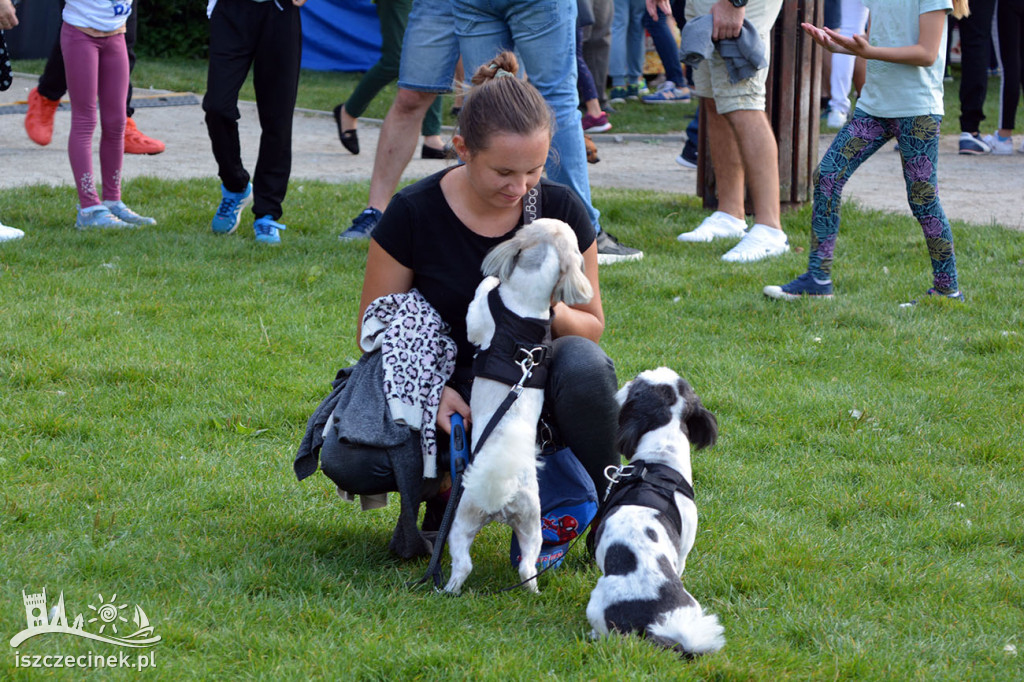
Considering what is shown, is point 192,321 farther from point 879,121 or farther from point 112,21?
point 879,121

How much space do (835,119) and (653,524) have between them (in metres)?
10.3

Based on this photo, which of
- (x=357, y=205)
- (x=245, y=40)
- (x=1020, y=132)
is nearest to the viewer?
(x=245, y=40)

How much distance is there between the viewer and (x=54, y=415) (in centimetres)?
390

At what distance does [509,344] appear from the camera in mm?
2773

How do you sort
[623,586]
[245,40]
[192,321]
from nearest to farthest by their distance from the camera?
[623,586] < [192,321] < [245,40]

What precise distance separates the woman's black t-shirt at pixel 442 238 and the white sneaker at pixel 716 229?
146 inches

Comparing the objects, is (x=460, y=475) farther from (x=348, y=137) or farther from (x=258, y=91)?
(x=348, y=137)

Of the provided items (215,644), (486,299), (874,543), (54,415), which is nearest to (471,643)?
(215,644)

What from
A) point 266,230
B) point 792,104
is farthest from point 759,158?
point 266,230

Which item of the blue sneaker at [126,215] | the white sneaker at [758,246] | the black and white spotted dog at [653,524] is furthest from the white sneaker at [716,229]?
the black and white spotted dog at [653,524]

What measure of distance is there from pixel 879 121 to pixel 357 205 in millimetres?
3534

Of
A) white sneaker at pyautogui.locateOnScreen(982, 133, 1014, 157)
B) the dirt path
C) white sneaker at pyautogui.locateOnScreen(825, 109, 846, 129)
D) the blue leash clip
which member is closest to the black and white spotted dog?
the blue leash clip

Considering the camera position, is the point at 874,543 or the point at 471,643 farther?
the point at 874,543

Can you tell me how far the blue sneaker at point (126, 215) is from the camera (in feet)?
22.1
